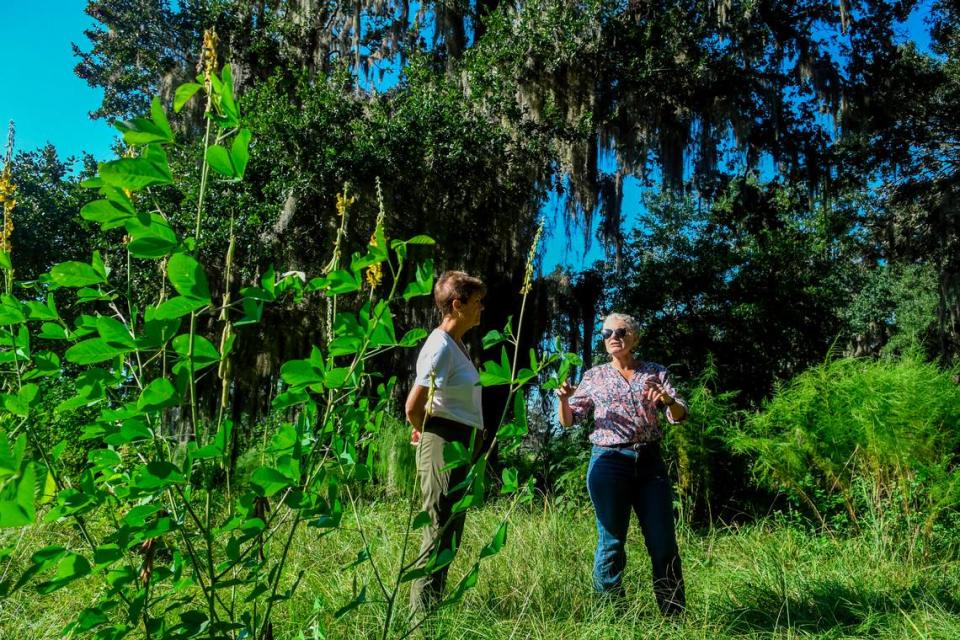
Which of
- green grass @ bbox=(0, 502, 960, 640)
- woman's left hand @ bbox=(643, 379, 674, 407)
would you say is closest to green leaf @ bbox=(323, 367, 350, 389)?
green grass @ bbox=(0, 502, 960, 640)

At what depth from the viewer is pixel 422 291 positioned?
4.25 ft

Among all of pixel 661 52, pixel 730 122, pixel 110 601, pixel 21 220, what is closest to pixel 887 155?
pixel 730 122

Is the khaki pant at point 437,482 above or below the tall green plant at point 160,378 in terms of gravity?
below

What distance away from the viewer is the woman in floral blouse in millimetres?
2939

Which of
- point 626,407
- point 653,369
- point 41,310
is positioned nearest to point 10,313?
point 41,310

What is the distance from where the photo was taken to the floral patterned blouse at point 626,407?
3.02 m

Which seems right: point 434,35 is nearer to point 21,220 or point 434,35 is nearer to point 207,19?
point 207,19

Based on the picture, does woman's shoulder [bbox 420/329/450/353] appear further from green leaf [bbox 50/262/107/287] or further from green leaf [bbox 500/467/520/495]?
green leaf [bbox 50/262/107/287]

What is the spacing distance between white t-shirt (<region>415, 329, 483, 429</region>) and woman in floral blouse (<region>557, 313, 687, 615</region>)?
41cm

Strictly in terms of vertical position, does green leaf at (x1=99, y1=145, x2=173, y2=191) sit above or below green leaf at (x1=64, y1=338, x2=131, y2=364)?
above

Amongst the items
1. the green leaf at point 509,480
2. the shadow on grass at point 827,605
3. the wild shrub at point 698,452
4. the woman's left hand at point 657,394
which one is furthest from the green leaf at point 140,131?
the wild shrub at point 698,452

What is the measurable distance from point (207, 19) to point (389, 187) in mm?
3863

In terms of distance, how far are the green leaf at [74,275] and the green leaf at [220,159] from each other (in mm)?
270

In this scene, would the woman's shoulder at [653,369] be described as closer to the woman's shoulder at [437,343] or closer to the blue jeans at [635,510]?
the blue jeans at [635,510]
